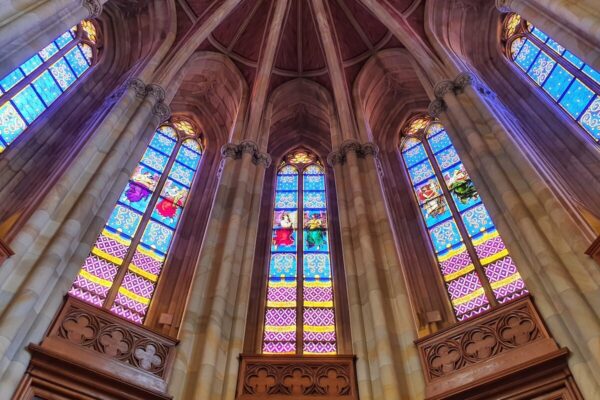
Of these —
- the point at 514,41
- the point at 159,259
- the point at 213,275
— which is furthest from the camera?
the point at 514,41

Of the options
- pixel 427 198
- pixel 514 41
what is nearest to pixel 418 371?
pixel 427 198

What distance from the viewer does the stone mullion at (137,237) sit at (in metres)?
9.60

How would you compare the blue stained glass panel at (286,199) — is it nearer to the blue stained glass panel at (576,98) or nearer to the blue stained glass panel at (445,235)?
the blue stained glass panel at (445,235)

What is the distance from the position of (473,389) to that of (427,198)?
244 inches

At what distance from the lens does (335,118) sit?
14.4 m

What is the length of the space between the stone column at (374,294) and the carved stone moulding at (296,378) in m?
0.31

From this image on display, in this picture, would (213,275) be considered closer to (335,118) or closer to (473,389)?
(473,389)

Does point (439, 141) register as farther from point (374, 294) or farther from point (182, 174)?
point (182, 174)

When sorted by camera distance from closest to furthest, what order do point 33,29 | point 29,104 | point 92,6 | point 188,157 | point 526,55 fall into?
point 33,29
point 92,6
point 29,104
point 526,55
point 188,157

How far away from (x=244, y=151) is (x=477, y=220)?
18.2 feet

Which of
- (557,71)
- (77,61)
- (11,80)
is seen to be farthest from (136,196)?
(557,71)

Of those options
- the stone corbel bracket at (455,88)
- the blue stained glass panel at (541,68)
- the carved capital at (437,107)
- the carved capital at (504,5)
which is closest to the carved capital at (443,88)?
the stone corbel bracket at (455,88)

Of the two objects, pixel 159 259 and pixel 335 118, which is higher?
pixel 335 118

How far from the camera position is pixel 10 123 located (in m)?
10.4
